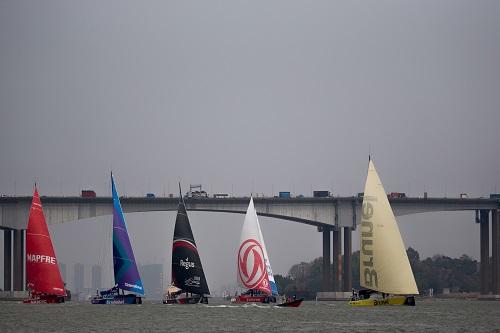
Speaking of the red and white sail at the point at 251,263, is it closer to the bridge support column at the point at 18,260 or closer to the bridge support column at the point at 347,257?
the bridge support column at the point at 18,260

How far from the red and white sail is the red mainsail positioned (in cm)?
1848

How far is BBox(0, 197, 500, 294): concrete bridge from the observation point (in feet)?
571

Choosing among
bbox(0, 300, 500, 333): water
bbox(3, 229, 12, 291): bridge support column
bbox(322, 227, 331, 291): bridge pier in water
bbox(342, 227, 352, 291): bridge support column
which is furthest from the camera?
bbox(322, 227, 331, 291): bridge pier in water

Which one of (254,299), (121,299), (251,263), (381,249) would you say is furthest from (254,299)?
(381,249)

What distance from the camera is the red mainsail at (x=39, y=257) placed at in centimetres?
13000

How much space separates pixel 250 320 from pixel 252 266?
109 ft

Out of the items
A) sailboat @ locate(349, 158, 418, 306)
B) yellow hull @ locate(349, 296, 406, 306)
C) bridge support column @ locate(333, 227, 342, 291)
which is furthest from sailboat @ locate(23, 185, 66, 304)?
bridge support column @ locate(333, 227, 342, 291)

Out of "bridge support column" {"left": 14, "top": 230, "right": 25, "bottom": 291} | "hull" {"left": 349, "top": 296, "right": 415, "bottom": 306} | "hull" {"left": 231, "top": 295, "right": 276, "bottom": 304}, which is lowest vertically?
"hull" {"left": 231, "top": 295, "right": 276, "bottom": 304}

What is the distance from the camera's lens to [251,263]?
136375mm

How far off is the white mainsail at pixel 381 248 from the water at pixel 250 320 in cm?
254

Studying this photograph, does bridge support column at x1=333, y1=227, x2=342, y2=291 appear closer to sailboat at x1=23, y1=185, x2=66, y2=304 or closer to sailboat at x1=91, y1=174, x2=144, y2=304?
sailboat at x1=91, y1=174, x2=144, y2=304

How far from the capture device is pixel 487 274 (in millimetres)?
195125

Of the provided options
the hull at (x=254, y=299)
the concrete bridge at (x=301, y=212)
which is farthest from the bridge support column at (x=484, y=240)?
the hull at (x=254, y=299)

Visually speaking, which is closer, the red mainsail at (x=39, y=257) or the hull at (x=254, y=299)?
the red mainsail at (x=39, y=257)
